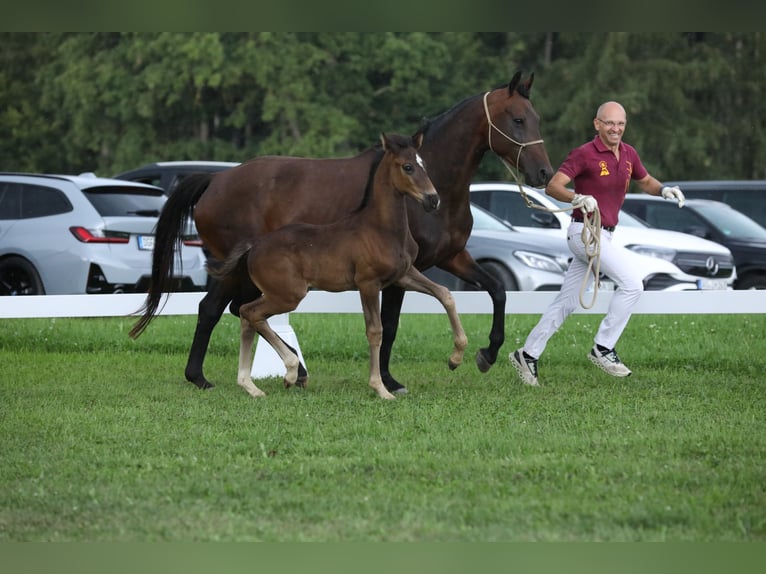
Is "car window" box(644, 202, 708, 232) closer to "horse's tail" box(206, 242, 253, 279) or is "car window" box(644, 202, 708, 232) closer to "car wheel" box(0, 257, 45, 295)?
"car wheel" box(0, 257, 45, 295)

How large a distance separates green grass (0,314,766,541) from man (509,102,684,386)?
1.04ft

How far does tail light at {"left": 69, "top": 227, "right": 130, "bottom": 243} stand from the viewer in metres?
15.7

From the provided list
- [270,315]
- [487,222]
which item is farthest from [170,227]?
[487,222]

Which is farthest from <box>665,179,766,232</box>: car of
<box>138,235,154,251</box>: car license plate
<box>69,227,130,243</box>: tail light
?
<box>69,227,130,243</box>: tail light

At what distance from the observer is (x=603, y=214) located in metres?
9.64

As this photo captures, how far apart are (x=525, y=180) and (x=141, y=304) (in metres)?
3.67

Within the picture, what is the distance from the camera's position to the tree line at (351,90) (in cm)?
3145

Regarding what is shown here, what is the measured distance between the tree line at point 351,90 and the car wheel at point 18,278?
15362 millimetres

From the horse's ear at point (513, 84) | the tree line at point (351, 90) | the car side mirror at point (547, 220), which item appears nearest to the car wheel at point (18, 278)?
the car side mirror at point (547, 220)

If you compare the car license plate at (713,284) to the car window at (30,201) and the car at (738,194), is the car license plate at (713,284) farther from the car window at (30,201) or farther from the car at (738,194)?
the car window at (30,201)

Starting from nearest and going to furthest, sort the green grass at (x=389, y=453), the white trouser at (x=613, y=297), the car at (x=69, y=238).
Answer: the green grass at (x=389, y=453) < the white trouser at (x=613, y=297) < the car at (x=69, y=238)

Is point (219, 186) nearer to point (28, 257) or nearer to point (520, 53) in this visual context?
point (28, 257)

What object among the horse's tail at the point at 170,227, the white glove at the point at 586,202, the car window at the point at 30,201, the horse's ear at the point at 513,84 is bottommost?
the car window at the point at 30,201

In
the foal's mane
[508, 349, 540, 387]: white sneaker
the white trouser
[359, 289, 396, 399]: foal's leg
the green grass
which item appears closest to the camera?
the green grass
